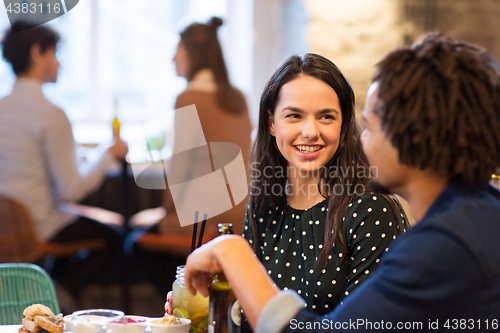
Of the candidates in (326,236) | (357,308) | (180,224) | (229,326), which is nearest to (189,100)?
(180,224)

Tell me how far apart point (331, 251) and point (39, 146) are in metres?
1.92

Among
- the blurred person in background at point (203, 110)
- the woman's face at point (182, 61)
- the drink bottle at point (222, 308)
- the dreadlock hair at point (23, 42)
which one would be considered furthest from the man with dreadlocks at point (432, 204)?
the dreadlock hair at point (23, 42)

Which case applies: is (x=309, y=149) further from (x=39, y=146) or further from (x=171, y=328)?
(x=39, y=146)

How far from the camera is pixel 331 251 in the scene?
114 cm

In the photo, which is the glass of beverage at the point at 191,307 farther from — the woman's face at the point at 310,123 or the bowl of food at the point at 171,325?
the woman's face at the point at 310,123

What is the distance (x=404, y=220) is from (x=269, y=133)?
0.45 m

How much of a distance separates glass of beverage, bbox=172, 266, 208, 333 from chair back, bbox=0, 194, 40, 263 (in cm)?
166

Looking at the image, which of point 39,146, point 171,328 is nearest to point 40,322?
point 171,328

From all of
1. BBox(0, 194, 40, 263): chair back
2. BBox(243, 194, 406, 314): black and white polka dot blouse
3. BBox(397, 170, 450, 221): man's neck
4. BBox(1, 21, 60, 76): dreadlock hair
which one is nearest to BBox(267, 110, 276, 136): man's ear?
BBox(243, 194, 406, 314): black and white polka dot blouse

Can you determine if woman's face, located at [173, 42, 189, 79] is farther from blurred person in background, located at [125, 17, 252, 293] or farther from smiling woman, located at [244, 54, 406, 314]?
smiling woman, located at [244, 54, 406, 314]

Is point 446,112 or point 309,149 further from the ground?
point 446,112

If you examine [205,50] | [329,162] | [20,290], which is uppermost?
[205,50]

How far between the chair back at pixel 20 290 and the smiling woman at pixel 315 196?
61 cm

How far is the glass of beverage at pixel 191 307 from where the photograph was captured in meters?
0.90
